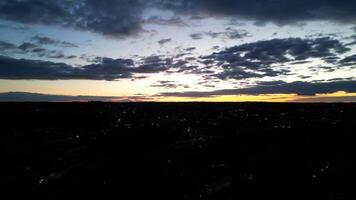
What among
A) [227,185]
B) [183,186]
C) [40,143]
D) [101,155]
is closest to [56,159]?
[101,155]

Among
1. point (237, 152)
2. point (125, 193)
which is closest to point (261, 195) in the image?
point (125, 193)

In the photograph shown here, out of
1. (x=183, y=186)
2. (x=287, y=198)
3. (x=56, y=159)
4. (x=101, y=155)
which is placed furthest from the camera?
(x=101, y=155)

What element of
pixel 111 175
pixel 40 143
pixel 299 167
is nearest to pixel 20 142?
pixel 40 143

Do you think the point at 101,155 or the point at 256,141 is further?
the point at 256,141

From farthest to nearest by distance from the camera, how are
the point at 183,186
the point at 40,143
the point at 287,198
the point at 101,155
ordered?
the point at 40,143, the point at 101,155, the point at 183,186, the point at 287,198

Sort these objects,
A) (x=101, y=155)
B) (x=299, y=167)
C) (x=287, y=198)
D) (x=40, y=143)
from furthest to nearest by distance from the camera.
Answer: (x=40, y=143)
(x=101, y=155)
(x=299, y=167)
(x=287, y=198)

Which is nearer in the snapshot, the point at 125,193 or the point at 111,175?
the point at 125,193

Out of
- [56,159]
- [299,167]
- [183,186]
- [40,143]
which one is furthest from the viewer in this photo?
[40,143]

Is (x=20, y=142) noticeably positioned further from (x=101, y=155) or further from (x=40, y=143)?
(x=101, y=155)

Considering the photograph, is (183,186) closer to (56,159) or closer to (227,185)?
(227,185)
